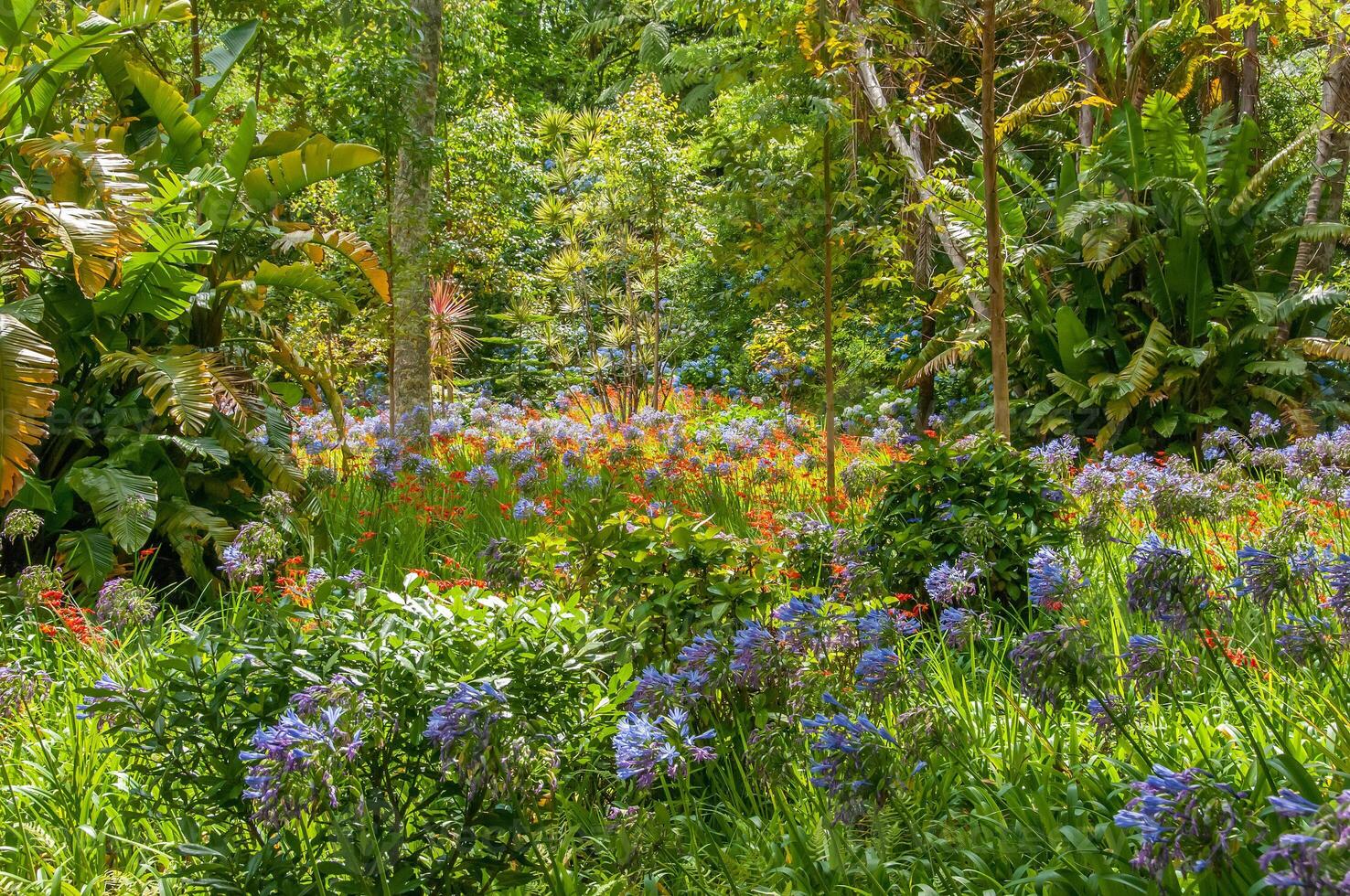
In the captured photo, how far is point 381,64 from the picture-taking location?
7.71 metres

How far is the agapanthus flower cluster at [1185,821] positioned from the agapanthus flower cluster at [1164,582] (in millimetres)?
616

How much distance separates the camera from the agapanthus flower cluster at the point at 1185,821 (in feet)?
4.48

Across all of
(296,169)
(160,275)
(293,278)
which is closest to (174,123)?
(296,169)

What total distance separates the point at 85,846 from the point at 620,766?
182 cm

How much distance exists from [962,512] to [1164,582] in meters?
2.38

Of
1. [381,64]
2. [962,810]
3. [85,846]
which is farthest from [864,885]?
[381,64]

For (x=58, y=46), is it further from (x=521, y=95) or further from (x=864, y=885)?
(x=521, y=95)

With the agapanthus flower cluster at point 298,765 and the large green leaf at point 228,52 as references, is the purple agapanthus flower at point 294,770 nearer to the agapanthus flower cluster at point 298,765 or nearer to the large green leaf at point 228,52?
the agapanthus flower cluster at point 298,765

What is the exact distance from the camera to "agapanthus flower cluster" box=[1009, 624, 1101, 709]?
188cm

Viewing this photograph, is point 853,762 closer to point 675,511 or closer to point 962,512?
point 675,511

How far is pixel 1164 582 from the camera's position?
2.00 metres

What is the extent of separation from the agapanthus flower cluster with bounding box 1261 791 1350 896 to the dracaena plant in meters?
4.48

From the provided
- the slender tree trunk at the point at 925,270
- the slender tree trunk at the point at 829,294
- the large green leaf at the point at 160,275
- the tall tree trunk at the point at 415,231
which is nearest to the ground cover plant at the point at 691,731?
the large green leaf at the point at 160,275

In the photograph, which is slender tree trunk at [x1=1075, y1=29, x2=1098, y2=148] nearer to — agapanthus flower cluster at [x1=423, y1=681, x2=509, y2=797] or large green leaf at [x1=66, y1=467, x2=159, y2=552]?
large green leaf at [x1=66, y1=467, x2=159, y2=552]
